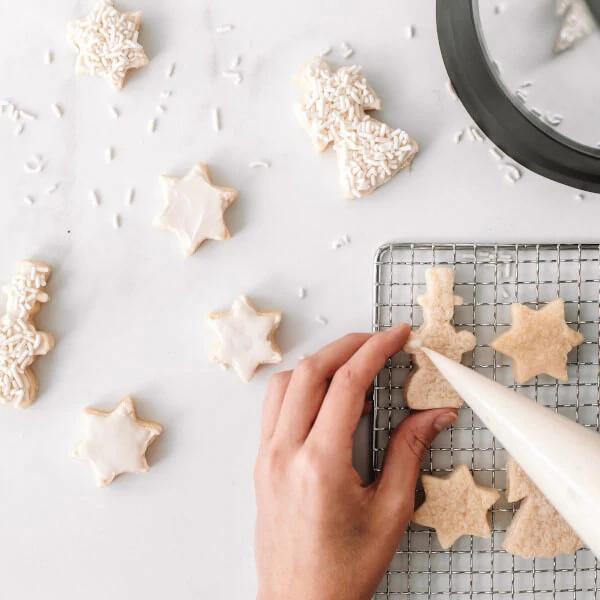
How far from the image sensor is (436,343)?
94 centimetres

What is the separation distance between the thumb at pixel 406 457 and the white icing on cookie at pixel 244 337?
195mm

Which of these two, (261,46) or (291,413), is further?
(261,46)

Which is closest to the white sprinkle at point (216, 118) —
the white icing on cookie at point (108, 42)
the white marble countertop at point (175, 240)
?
the white marble countertop at point (175, 240)

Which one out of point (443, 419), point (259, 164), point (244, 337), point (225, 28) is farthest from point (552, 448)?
point (225, 28)

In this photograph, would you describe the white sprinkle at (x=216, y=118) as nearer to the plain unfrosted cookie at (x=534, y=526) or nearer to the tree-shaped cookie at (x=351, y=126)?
the tree-shaped cookie at (x=351, y=126)

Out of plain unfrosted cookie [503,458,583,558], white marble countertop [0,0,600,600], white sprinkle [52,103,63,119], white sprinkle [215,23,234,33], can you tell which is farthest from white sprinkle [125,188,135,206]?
plain unfrosted cookie [503,458,583,558]

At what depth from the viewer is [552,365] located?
937mm

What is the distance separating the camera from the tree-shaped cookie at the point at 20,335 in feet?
3.19

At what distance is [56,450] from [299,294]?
0.41 m

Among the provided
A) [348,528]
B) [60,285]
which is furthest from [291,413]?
[60,285]

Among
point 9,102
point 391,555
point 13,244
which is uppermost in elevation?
point 9,102

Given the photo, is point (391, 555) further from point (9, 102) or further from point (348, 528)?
point (9, 102)

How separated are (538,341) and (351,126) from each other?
376 mm

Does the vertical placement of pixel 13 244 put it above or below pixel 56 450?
above
